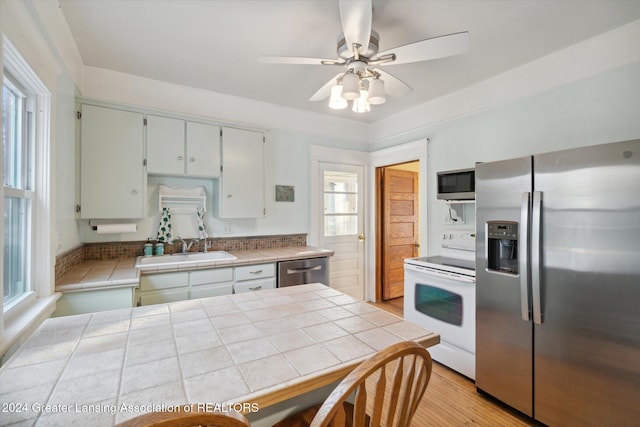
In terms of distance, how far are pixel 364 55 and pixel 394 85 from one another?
0.39 m

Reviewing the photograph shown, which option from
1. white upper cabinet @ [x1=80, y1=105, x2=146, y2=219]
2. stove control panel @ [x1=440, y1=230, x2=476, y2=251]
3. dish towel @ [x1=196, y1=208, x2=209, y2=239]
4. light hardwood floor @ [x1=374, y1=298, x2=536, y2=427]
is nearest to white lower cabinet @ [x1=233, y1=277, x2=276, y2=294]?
dish towel @ [x1=196, y1=208, x2=209, y2=239]

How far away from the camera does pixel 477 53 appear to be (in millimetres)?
2186

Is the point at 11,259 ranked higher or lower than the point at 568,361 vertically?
higher

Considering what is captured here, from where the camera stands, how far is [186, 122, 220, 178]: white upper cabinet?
8.73ft

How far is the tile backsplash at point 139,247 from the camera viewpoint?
81.3 inches

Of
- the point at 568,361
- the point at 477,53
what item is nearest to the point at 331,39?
the point at 477,53

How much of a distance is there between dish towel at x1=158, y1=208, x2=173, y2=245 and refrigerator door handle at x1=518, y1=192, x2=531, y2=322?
9.33ft

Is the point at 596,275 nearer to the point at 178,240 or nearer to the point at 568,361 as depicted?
the point at 568,361

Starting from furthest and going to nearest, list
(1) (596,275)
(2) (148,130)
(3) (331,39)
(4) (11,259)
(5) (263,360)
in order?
(2) (148,130)
(3) (331,39)
(1) (596,275)
(4) (11,259)
(5) (263,360)

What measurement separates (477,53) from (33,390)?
293 centimetres

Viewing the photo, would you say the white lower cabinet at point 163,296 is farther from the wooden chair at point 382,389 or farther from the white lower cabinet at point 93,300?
the wooden chair at point 382,389

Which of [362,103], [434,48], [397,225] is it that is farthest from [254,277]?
[397,225]

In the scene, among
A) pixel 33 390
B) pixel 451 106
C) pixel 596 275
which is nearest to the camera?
pixel 33 390

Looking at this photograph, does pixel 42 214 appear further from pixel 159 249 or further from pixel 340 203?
pixel 340 203
